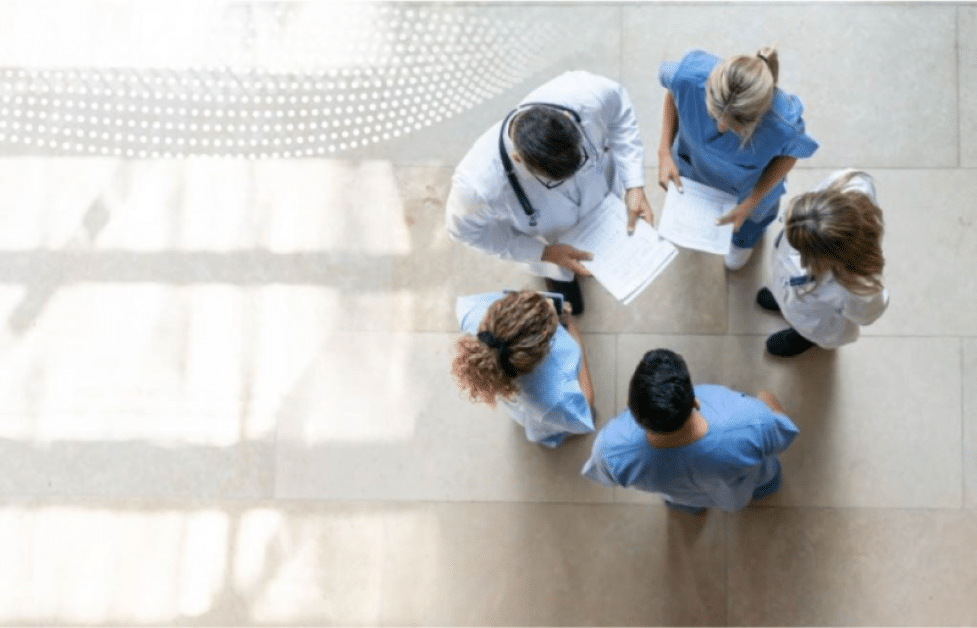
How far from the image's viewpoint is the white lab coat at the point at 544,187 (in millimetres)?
2775

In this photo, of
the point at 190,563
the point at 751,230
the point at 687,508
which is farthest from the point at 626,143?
the point at 190,563

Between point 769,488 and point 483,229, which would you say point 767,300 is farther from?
point 483,229

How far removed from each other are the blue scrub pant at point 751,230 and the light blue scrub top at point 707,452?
2.44 ft

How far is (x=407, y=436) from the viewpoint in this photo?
3.79 m

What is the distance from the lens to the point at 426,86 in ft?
13.0

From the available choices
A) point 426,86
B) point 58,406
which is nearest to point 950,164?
point 426,86

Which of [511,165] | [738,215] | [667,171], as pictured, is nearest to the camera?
[511,165]

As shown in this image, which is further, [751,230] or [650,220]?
[751,230]

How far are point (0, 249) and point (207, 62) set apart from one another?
4.39 ft

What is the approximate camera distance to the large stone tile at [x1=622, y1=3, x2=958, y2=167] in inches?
148

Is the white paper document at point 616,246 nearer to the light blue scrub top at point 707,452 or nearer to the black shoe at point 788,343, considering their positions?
the light blue scrub top at point 707,452

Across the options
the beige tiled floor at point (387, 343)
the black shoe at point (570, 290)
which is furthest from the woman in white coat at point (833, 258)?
the black shoe at point (570, 290)

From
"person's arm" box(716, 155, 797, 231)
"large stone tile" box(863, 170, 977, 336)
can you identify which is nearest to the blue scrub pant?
"person's arm" box(716, 155, 797, 231)

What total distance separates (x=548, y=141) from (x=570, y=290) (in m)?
1.26
